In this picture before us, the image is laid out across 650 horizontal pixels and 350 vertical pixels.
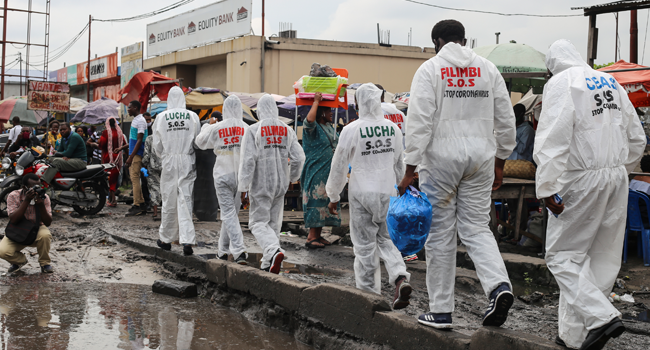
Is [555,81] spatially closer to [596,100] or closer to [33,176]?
[596,100]

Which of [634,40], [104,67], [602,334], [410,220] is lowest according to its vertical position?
[602,334]

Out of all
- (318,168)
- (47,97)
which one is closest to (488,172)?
(318,168)

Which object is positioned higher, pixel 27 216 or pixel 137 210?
pixel 27 216

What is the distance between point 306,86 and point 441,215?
3666mm

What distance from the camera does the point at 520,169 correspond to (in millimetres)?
8047

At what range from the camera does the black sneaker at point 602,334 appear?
301cm

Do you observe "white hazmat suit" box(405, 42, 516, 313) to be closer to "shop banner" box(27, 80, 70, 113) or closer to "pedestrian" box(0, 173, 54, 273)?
"pedestrian" box(0, 173, 54, 273)

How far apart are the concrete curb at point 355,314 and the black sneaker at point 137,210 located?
606cm

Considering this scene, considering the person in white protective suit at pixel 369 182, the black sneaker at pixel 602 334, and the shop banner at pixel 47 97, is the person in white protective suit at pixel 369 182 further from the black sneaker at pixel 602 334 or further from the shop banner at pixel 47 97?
the shop banner at pixel 47 97

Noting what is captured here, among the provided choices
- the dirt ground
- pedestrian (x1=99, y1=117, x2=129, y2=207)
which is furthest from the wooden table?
pedestrian (x1=99, y1=117, x2=129, y2=207)

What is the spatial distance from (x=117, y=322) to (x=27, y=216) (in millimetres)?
2459

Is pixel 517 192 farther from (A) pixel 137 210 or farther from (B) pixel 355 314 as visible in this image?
(A) pixel 137 210

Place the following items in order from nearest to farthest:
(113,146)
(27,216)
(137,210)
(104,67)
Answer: (27,216) → (137,210) → (113,146) → (104,67)

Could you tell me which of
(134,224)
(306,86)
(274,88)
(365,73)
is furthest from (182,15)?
(306,86)
